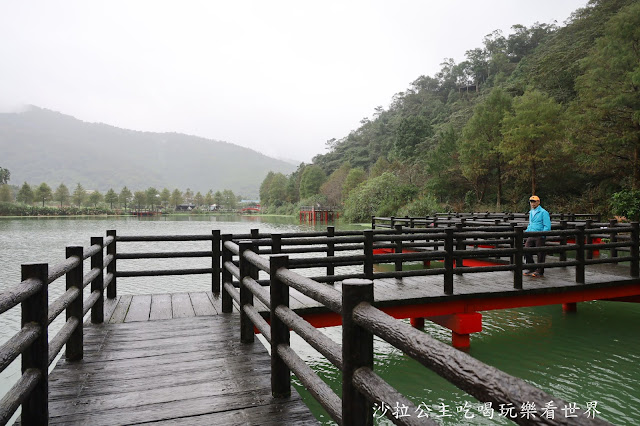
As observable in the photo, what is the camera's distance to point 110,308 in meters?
6.07

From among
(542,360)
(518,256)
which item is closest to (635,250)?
(518,256)

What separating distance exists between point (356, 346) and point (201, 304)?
474 cm

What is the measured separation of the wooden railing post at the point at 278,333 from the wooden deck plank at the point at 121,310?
3.04 metres

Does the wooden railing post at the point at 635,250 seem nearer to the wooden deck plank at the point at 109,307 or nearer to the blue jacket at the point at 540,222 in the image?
the blue jacket at the point at 540,222

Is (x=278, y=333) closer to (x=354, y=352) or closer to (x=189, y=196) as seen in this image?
(x=354, y=352)

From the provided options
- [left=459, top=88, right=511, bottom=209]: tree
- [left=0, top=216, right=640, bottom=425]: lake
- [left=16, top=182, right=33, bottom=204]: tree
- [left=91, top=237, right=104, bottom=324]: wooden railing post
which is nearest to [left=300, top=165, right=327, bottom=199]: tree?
[left=459, top=88, right=511, bottom=209]: tree

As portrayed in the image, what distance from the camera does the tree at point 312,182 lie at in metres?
84.2

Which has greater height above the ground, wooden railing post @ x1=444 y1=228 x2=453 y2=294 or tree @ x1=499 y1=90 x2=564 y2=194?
tree @ x1=499 y1=90 x2=564 y2=194

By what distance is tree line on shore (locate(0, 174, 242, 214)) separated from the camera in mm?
85750

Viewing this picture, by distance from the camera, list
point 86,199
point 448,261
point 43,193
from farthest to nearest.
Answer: point 86,199 < point 43,193 < point 448,261

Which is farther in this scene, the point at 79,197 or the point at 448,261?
the point at 79,197

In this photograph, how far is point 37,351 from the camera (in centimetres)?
287

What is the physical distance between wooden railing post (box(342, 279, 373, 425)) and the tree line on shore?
9453cm

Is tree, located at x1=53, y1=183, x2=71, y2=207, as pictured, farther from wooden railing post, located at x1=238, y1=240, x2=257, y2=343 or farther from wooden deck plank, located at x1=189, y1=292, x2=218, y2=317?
wooden railing post, located at x1=238, y1=240, x2=257, y2=343
